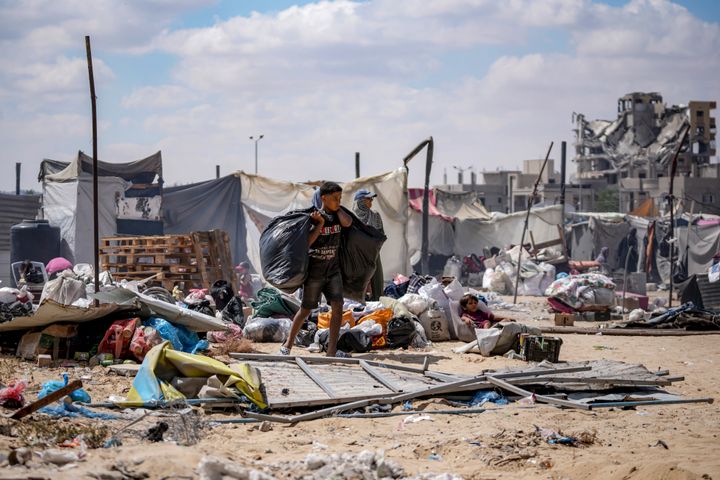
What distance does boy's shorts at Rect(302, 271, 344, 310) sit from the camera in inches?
326

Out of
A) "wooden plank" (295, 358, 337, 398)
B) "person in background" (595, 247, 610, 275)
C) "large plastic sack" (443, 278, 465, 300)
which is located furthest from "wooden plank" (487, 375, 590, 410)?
"person in background" (595, 247, 610, 275)

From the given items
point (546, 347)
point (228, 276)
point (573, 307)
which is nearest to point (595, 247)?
point (573, 307)

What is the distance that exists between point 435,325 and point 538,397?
3.74 metres

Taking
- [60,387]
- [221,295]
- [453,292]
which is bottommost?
[60,387]

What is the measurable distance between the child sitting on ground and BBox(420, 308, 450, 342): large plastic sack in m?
0.22

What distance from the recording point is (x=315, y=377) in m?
6.73

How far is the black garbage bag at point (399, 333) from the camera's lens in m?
9.42

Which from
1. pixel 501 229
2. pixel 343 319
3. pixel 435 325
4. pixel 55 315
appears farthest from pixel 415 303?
pixel 501 229

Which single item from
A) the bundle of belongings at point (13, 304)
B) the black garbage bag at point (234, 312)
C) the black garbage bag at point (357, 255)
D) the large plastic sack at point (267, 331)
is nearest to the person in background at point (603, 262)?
the black garbage bag at point (234, 312)

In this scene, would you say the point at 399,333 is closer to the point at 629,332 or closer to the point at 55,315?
the point at 55,315

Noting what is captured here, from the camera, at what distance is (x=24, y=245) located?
610 inches

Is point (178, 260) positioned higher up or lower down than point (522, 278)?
higher up

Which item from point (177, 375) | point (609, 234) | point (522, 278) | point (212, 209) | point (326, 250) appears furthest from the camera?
point (609, 234)

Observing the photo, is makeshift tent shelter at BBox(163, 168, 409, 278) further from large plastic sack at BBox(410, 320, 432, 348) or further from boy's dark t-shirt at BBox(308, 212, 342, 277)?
boy's dark t-shirt at BBox(308, 212, 342, 277)
